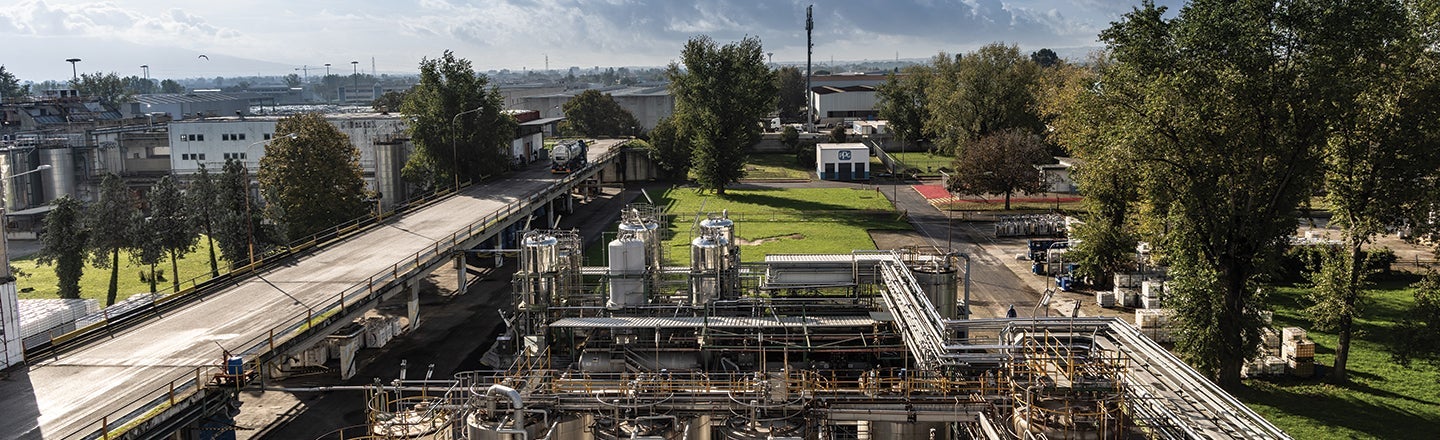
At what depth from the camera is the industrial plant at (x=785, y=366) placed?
18.6 meters

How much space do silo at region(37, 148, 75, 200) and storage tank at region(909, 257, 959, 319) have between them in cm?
8438

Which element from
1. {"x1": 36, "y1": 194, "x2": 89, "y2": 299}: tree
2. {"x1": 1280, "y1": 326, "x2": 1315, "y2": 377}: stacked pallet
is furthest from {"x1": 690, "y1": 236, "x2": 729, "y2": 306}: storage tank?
{"x1": 36, "y1": 194, "x2": 89, "y2": 299}: tree

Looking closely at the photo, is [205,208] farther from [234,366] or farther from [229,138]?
[229,138]

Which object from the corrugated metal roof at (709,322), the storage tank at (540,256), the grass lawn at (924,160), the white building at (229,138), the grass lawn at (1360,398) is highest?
the white building at (229,138)

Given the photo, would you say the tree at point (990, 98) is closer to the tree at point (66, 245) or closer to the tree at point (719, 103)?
the tree at point (719, 103)

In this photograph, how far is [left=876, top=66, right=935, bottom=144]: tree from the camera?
4208 inches

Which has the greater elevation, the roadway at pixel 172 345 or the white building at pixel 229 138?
the white building at pixel 229 138

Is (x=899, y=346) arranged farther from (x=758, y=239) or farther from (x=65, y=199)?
(x=65, y=199)

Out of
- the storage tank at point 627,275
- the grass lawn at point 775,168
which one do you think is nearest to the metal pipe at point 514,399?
the storage tank at point 627,275

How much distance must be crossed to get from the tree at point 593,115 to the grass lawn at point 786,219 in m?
37.7

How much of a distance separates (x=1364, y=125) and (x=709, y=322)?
20557 mm

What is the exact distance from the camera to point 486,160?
67.9m

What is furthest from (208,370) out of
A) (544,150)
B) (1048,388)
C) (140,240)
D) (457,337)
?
(544,150)

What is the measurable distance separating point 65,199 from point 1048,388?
49552 mm
